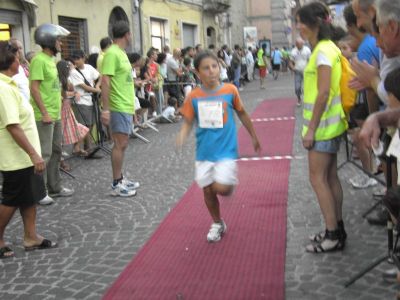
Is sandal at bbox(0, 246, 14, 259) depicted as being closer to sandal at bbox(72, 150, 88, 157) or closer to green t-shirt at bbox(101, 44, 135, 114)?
green t-shirt at bbox(101, 44, 135, 114)

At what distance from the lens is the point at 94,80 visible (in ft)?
33.8

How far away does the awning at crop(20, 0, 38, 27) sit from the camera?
13188 mm

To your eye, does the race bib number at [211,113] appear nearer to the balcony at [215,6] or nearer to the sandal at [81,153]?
the sandal at [81,153]

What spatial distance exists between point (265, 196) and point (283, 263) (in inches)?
79.0

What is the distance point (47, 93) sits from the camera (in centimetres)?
664

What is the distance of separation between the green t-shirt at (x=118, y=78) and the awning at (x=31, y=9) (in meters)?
7.52

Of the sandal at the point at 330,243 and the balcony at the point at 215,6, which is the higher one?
the balcony at the point at 215,6

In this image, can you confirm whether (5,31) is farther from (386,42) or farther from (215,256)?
(386,42)

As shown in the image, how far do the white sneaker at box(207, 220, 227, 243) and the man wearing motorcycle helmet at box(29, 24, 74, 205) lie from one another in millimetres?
2381

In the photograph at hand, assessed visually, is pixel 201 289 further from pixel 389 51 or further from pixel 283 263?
pixel 389 51

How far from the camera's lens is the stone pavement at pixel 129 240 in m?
3.98

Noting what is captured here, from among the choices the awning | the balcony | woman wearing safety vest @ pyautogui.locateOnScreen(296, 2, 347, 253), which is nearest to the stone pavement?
woman wearing safety vest @ pyautogui.locateOnScreen(296, 2, 347, 253)

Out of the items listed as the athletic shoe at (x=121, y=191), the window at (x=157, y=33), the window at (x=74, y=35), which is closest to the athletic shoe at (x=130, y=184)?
the athletic shoe at (x=121, y=191)

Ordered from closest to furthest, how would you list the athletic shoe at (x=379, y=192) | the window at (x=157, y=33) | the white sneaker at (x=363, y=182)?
1. the athletic shoe at (x=379, y=192)
2. the white sneaker at (x=363, y=182)
3. the window at (x=157, y=33)
